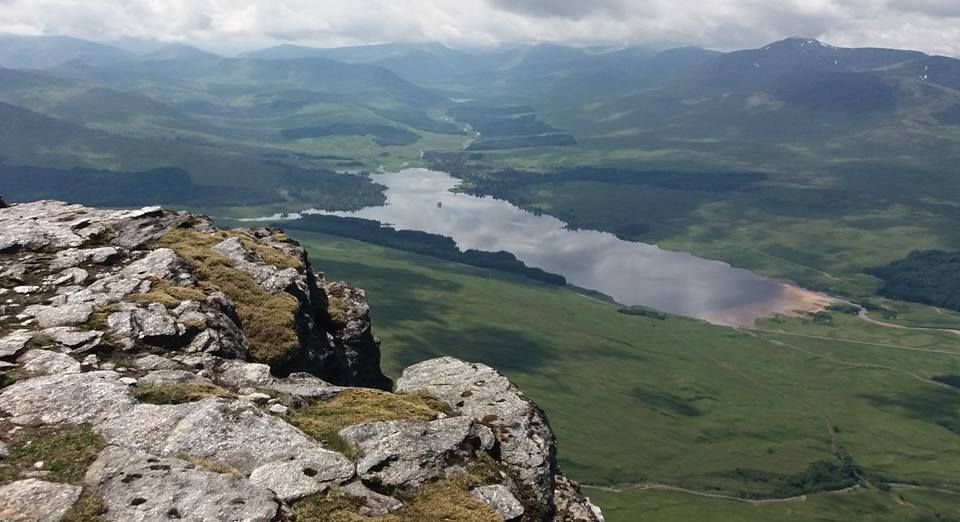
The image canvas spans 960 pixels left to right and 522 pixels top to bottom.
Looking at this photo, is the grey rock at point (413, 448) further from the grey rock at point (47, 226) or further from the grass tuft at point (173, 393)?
the grey rock at point (47, 226)

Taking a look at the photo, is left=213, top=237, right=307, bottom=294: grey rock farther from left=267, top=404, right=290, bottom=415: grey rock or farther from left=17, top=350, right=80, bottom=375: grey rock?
left=267, top=404, right=290, bottom=415: grey rock

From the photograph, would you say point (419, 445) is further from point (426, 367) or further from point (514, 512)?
point (426, 367)

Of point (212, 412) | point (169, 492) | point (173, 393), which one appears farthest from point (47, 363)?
point (169, 492)

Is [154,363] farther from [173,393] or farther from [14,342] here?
[14,342]

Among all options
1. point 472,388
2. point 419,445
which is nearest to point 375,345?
point 472,388

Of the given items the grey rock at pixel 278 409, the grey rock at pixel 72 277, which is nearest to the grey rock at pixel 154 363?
the grey rock at pixel 278 409

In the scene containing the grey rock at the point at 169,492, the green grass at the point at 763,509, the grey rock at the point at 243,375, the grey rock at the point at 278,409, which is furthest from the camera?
the green grass at the point at 763,509
